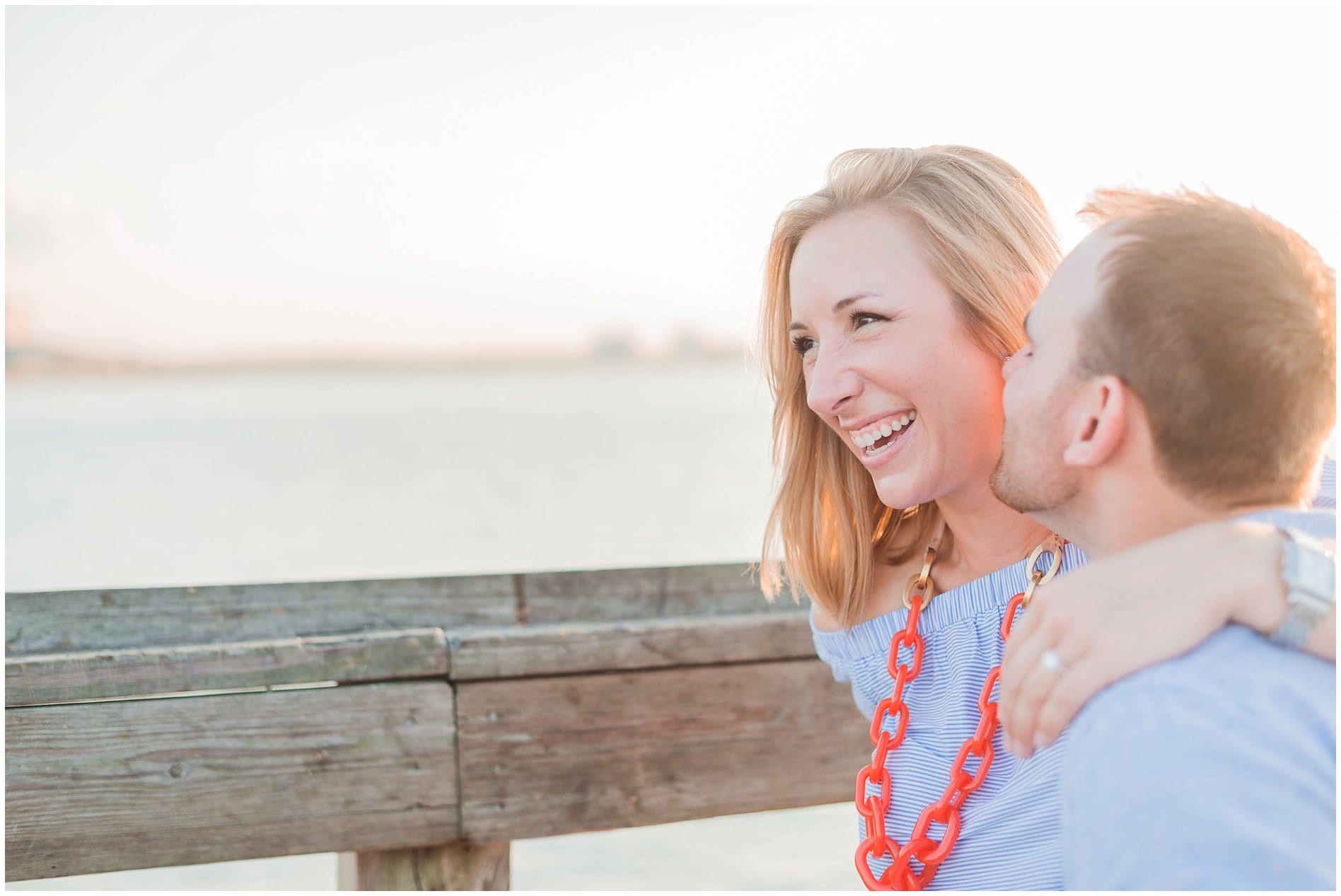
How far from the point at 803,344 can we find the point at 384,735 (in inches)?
40.3

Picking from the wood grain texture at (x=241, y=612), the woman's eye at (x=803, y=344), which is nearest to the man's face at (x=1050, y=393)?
the woman's eye at (x=803, y=344)

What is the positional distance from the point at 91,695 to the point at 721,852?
424 centimetres

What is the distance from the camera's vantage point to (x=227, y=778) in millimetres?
1851

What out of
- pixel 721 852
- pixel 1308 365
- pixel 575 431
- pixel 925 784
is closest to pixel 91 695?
pixel 925 784

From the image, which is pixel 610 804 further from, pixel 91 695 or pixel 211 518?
pixel 211 518

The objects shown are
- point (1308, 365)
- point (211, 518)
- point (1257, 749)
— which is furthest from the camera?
point (211, 518)

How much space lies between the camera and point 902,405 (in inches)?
75.0

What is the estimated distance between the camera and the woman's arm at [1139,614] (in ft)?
3.66

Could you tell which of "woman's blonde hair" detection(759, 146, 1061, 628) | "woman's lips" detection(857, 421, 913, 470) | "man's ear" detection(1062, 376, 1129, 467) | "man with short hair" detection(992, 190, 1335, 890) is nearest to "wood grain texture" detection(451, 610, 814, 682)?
"woman's blonde hair" detection(759, 146, 1061, 628)

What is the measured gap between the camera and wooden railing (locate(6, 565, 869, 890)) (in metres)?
1.81

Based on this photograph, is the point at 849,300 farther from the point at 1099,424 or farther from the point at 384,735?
the point at 384,735

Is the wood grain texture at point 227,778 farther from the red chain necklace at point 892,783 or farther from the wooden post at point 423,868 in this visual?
the red chain necklace at point 892,783

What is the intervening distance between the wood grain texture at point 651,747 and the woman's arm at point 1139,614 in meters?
0.93

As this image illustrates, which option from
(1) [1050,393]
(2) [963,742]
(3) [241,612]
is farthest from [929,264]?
(3) [241,612]
